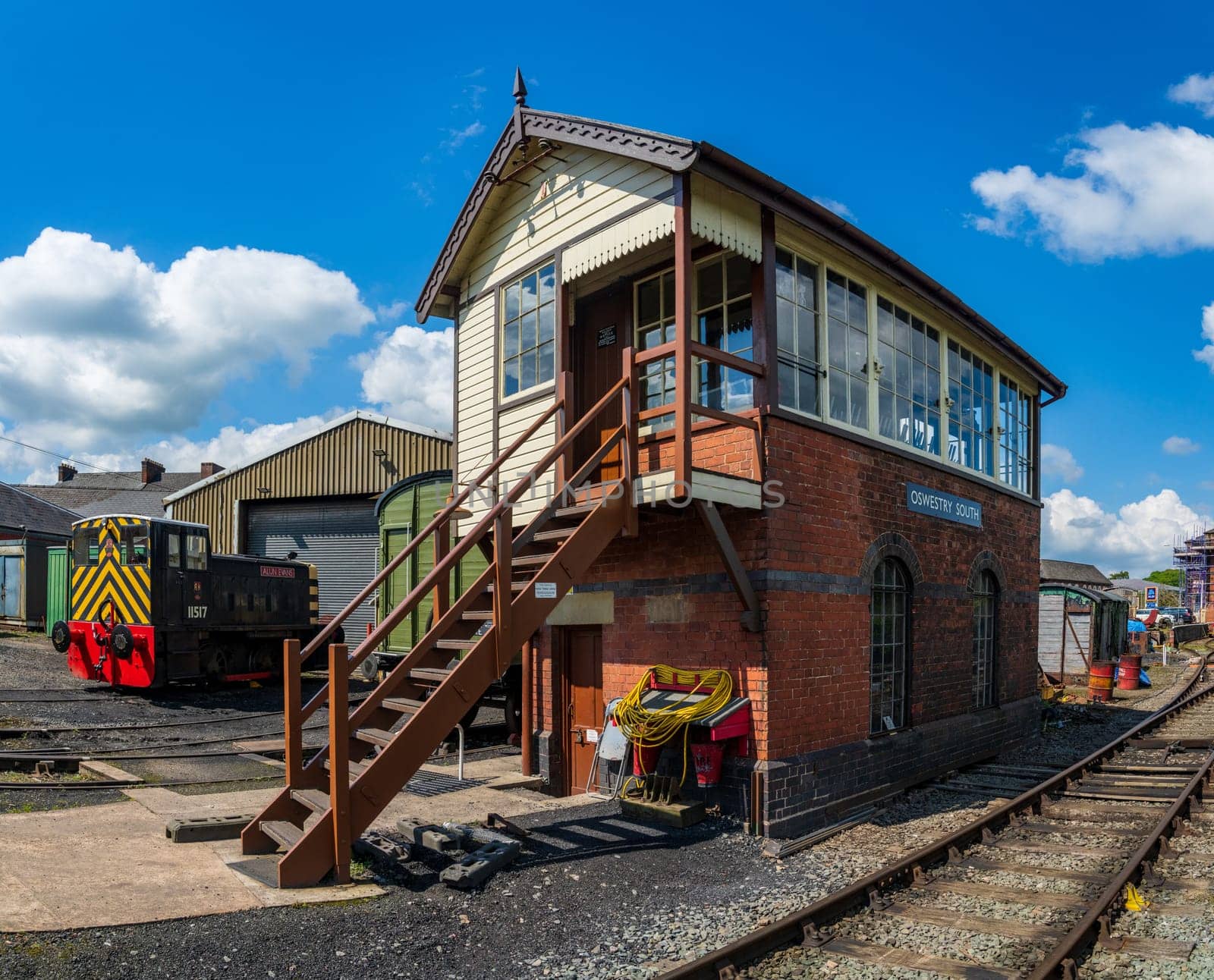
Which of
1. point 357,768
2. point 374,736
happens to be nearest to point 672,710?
point 374,736

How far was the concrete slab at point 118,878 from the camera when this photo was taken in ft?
17.7

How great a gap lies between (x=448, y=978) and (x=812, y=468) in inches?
222

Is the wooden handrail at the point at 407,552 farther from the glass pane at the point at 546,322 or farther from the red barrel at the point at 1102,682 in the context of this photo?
the red barrel at the point at 1102,682

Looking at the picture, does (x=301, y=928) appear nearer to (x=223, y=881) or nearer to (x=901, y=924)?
(x=223, y=881)

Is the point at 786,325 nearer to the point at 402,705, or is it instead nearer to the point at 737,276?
the point at 737,276

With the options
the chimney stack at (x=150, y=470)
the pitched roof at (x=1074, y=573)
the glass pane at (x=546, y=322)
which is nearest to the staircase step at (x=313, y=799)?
the glass pane at (x=546, y=322)

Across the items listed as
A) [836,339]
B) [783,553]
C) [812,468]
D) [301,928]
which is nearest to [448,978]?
[301,928]

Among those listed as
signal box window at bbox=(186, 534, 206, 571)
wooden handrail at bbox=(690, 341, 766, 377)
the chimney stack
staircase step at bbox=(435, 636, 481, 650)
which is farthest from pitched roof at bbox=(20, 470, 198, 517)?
wooden handrail at bbox=(690, 341, 766, 377)

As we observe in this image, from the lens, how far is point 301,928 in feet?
17.6

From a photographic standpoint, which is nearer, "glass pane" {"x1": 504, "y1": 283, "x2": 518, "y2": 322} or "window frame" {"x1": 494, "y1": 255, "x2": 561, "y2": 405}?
"window frame" {"x1": 494, "y1": 255, "x2": 561, "y2": 405}

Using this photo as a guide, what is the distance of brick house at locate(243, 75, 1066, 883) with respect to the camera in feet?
24.7

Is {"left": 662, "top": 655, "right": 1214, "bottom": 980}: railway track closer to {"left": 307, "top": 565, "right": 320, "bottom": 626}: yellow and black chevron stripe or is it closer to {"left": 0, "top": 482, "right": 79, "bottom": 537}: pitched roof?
{"left": 307, "top": 565, "right": 320, "bottom": 626}: yellow and black chevron stripe

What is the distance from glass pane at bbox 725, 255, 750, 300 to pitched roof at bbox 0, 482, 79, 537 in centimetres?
2842

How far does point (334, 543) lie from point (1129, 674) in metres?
21.5
